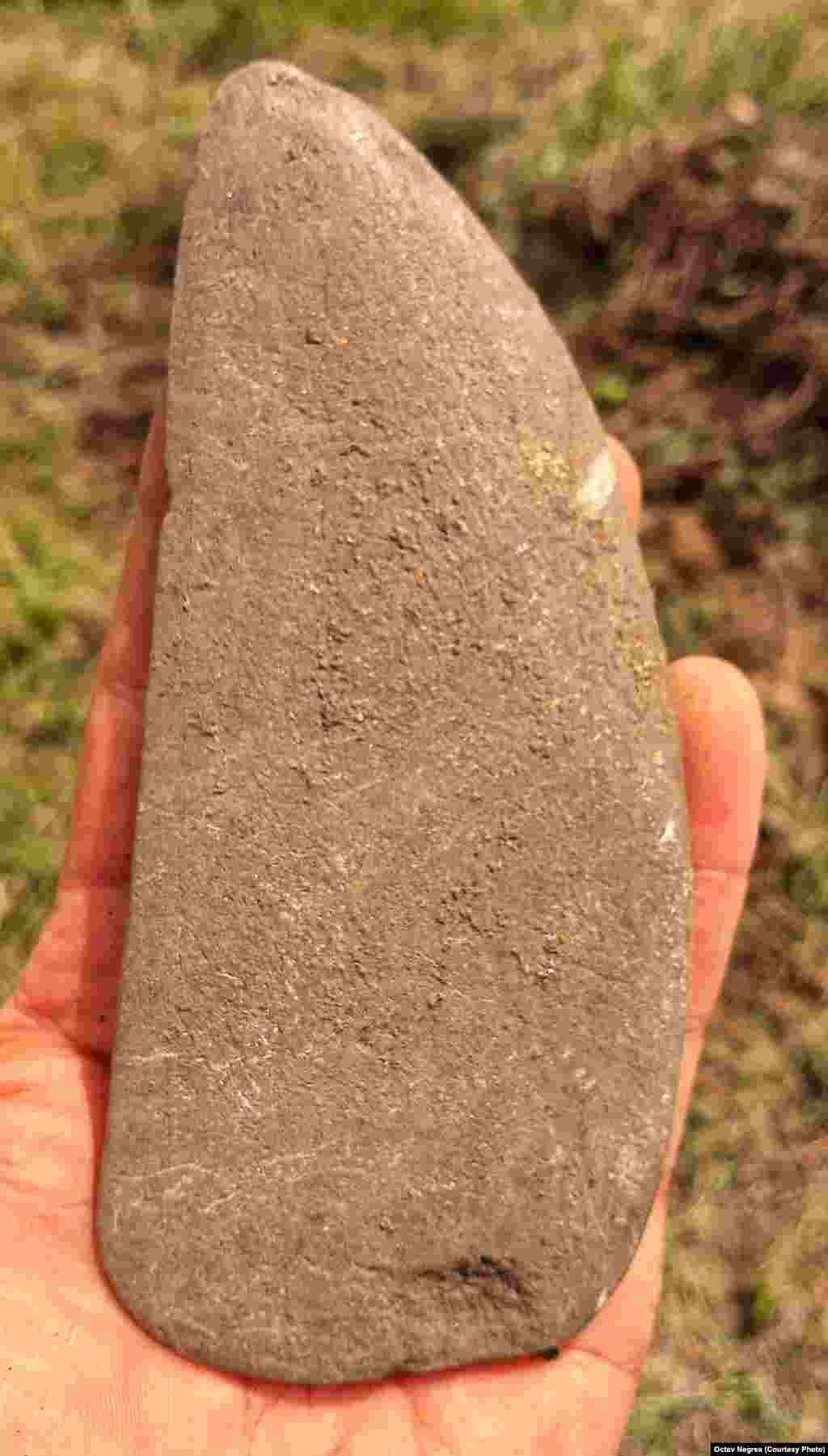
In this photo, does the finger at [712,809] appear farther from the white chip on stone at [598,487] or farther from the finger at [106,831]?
the finger at [106,831]

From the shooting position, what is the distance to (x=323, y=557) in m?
1.47

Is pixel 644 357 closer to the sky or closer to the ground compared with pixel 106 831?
closer to the sky

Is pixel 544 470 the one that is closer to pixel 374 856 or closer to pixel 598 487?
pixel 598 487

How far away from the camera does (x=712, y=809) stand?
168 cm

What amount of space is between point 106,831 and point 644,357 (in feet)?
4.20

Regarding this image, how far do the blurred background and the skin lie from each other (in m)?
0.24

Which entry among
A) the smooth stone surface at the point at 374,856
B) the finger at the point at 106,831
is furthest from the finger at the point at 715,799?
the finger at the point at 106,831

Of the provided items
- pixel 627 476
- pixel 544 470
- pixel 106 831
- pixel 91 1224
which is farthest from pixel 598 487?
pixel 91 1224

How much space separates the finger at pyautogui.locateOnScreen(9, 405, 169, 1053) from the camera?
168 centimetres

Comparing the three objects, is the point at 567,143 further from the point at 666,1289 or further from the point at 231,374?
the point at 666,1289

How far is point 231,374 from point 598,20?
1626 millimetres

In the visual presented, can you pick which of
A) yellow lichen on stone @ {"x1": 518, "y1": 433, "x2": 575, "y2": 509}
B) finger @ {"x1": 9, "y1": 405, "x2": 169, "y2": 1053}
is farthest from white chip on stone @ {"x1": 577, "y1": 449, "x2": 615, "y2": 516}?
finger @ {"x1": 9, "y1": 405, "x2": 169, "y2": 1053}

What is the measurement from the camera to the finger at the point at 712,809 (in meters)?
1.67

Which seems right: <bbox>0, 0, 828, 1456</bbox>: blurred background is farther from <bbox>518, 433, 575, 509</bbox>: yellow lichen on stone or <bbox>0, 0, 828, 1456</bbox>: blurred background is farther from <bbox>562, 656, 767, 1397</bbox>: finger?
<bbox>518, 433, 575, 509</bbox>: yellow lichen on stone
